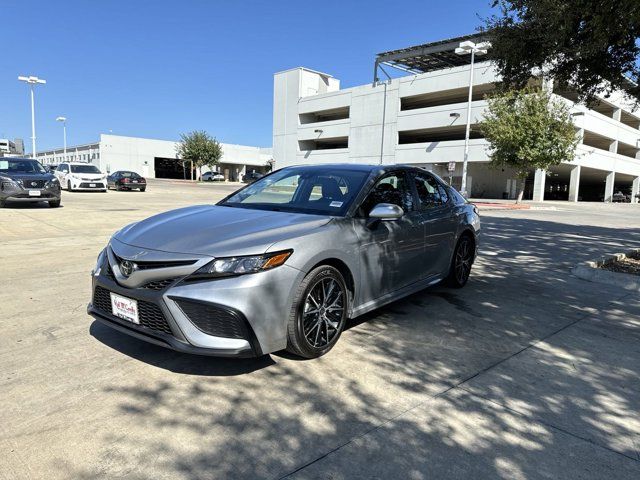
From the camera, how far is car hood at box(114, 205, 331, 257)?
311 centimetres

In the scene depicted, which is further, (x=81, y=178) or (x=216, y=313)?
(x=81, y=178)

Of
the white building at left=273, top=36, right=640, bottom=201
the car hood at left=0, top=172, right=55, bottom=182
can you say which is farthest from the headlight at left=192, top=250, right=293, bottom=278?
the white building at left=273, top=36, right=640, bottom=201

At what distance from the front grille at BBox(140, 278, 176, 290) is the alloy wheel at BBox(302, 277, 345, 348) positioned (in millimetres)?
961

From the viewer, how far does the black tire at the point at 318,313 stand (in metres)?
3.27

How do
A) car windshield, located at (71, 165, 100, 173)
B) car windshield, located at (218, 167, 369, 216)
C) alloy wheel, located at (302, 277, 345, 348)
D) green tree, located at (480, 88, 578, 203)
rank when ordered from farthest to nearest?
green tree, located at (480, 88, 578, 203)
car windshield, located at (71, 165, 100, 173)
car windshield, located at (218, 167, 369, 216)
alloy wheel, located at (302, 277, 345, 348)

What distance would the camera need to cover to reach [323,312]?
3.52 metres

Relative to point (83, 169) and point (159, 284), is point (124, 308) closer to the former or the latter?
point (159, 284)

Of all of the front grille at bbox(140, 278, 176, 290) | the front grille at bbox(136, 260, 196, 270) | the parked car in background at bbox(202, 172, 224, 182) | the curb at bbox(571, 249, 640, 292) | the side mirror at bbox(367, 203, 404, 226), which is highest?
the parked car in background at bbox(202, 172, 224, 182)

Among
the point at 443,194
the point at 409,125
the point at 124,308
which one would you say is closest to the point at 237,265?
the point at 124,308

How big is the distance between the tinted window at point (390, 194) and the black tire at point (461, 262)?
4.28 feet

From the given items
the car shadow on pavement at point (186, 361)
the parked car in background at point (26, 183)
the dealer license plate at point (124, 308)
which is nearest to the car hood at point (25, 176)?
the parked car in background at point (26, 183)

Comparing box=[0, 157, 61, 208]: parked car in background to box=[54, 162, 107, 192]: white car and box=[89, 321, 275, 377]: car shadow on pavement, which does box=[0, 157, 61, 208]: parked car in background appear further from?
box=[89, 321, 275, 377]: car shadow on pavement

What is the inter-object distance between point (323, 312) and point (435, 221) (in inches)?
81.7

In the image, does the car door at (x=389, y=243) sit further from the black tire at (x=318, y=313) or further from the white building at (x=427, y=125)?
the white building at (x=427, y=125)
